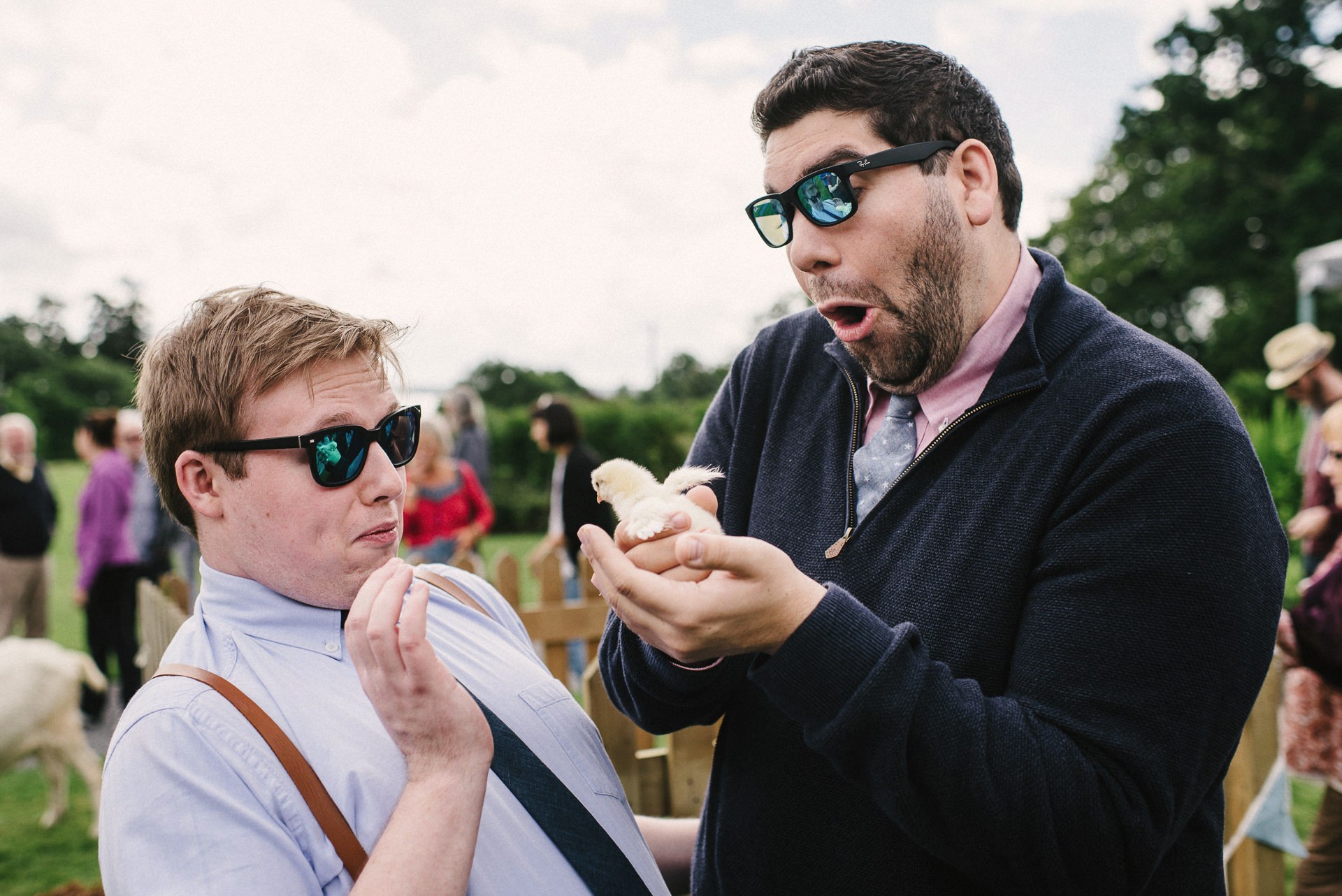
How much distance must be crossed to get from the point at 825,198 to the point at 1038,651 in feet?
3.11

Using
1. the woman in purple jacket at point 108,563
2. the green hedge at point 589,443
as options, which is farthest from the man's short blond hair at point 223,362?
the green hedge at point 589,443

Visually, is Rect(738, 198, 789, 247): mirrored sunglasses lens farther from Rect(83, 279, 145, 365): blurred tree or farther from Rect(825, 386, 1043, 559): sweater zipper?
Rect(83, 279, 145, 365): blurred tree

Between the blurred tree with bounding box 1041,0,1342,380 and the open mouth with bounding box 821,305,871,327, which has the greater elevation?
the blurred tree with bounding box 1041,0,1342,380

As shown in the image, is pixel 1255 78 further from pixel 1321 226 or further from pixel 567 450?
pixel 567 450

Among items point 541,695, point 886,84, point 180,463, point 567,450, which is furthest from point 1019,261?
point 567,450

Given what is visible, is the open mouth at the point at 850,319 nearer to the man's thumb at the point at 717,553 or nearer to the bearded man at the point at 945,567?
the bearded man at the point at 945,567

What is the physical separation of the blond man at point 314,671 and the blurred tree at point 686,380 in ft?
141

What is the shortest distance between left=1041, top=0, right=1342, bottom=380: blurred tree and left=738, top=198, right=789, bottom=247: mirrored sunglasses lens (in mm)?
30351

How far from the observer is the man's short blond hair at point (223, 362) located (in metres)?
1.71

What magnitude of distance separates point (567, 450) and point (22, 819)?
183 inches

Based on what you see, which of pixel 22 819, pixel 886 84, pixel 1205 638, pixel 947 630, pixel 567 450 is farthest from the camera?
pixel 567 450

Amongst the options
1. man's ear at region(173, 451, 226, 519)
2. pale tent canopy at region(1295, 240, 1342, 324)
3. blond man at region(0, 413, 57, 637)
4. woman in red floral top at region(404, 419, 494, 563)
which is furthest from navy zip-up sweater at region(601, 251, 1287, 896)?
pale tent canopy at region(1295, 240, 1342, 324)

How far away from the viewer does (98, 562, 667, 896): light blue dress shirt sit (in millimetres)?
1351

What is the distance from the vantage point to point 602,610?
18.5 ft
